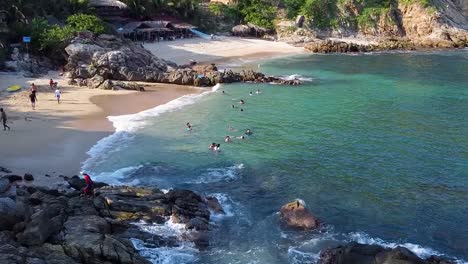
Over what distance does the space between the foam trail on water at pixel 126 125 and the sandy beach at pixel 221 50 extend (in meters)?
18.9

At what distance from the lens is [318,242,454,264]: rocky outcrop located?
17344 millimetres

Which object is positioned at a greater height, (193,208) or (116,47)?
(116,47)

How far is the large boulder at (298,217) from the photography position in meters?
21.8

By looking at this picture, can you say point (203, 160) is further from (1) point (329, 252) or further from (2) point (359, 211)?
(1) point (329, 252)

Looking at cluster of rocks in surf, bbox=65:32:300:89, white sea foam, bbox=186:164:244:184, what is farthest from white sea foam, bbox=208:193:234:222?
cluster of rocks in surf, bbox=65:32:300:89

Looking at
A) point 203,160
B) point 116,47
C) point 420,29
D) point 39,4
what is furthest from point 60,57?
point 420,29

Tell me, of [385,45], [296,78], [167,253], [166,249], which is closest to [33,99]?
[166,249]

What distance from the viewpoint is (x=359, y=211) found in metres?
23.5

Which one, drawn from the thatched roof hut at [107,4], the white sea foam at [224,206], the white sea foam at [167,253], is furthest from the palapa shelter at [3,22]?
the white sea foam at [167,253]

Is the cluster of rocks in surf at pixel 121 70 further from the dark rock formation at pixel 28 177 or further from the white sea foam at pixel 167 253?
the white sea foam at pixel 167 253

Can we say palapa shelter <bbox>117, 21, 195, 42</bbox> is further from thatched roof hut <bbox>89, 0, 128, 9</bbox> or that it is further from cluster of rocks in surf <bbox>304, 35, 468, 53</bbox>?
cluster of rocks in surf <bbox>304, 35, 468, 53</bbox>

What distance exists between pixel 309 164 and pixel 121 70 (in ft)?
90.6

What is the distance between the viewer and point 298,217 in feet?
72.2

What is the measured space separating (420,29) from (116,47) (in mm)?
55035
